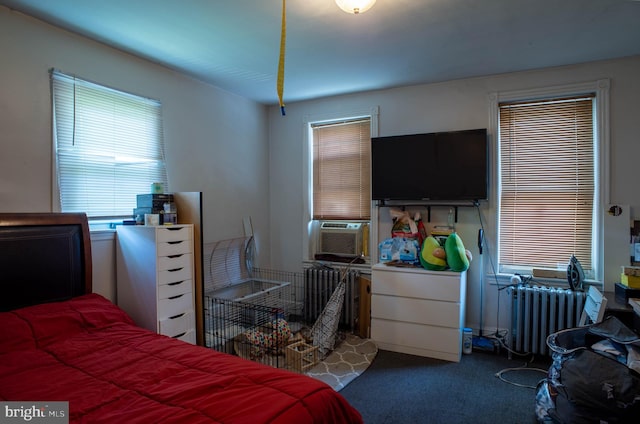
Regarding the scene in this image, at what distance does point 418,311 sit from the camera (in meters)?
3.14

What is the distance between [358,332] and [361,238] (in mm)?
988

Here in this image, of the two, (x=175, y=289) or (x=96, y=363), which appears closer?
(x=96, y=363)

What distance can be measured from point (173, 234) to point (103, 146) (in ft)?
2.83

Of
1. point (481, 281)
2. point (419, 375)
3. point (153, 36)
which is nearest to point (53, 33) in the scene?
point (153, 36)

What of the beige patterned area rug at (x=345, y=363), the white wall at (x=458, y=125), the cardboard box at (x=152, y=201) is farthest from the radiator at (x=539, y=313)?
the cardboard box at (x=152, y=201)

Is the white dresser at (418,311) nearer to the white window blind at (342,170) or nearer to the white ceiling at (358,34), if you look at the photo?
the white window blind at (342,170)

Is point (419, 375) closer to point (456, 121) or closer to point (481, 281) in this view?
point (481, 281)

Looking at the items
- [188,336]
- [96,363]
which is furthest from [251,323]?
[96,363]

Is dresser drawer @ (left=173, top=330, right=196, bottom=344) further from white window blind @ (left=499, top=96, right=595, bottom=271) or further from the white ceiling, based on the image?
white window blind @ (left=499, top=96, right=595, bottom=271)

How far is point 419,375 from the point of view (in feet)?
9.15

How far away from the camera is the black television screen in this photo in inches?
127

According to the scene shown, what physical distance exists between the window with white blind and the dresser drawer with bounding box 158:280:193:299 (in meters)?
0.74

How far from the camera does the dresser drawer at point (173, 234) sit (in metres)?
2.48

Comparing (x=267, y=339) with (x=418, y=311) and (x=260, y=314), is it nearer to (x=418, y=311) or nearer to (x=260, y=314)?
(x=260, y=314)
